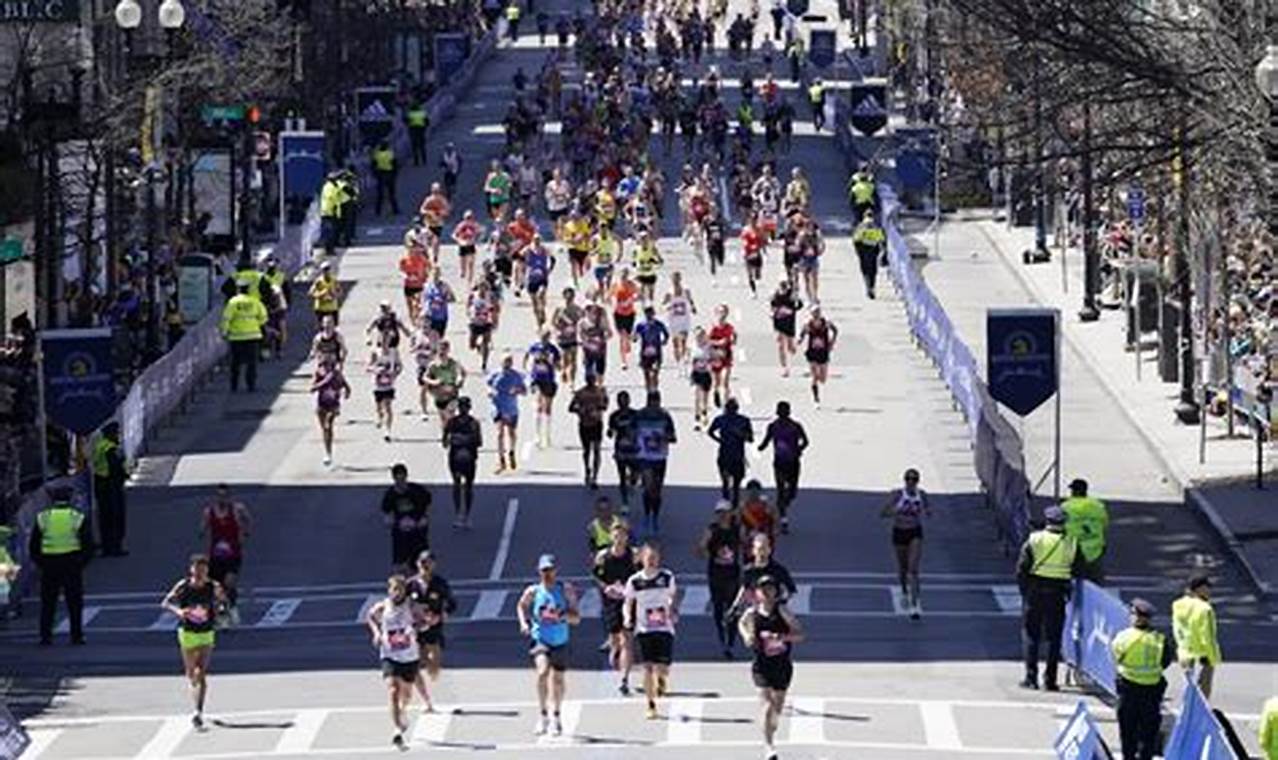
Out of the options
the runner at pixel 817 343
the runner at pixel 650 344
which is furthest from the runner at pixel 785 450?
the runner at pixel 817 343

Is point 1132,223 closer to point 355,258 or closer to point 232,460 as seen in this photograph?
point 355,258

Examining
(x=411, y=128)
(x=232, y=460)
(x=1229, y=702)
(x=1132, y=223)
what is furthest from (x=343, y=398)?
(x=411, y=128)

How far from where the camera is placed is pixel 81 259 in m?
69.5

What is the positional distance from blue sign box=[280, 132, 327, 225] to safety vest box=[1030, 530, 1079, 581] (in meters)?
46.3

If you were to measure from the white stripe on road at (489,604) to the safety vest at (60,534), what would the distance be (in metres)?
3.90

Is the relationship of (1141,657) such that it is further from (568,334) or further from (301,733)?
(568,334)

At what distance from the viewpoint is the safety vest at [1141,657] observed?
107 ft

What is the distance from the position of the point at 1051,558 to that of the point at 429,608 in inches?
204

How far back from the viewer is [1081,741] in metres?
28.2

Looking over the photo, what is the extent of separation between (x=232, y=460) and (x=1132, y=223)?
20.2 meters

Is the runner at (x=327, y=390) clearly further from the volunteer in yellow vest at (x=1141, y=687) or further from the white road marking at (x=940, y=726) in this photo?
the volunteer in yellow vest at (x=1141, y=687)

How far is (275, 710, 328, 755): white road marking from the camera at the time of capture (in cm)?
3447

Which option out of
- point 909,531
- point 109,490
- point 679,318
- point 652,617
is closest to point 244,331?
point 679,318

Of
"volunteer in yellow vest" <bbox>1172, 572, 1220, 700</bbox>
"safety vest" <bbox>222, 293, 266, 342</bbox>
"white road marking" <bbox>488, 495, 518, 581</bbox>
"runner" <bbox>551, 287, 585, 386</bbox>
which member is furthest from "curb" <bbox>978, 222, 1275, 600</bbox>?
"safety vest" <bbox>222, 293, 266, 342</bbox>
